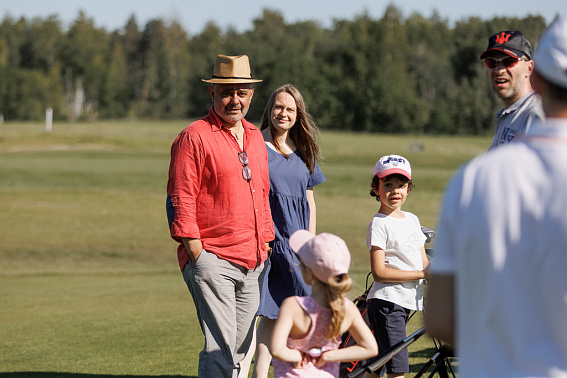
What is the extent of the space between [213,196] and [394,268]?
1108mm

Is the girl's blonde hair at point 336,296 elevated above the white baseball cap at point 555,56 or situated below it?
below

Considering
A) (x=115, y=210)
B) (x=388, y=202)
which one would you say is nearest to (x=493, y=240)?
(x=388, y=202)

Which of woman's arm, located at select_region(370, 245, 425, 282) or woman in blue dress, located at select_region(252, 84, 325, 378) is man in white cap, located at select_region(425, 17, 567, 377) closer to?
woman's arm, located at select_region(370, 245, 425, 282)

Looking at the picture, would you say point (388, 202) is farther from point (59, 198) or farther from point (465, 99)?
Answer: point (465, 99)

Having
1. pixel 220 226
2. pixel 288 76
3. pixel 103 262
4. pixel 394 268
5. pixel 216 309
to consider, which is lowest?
pixel 103 262

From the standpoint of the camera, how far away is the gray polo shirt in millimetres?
3627

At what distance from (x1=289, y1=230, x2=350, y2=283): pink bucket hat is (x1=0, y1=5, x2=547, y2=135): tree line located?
80205 millimetres

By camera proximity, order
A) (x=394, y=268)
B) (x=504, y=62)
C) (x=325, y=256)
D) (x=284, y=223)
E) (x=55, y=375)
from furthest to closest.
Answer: (x=55, y=375)
(x=284, y=223)
(x=394, y=268)
(x=504, y=62)
(x=325, y=256)

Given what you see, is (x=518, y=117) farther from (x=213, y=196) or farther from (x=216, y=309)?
(x=216, y=309)

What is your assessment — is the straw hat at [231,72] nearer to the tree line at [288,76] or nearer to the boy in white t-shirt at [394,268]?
the boy in white t-shirt at [394,268]

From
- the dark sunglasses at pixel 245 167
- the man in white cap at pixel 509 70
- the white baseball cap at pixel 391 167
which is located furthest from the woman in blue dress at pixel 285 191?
the man in white cap at pixel 509 70

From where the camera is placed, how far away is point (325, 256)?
3.01 meters

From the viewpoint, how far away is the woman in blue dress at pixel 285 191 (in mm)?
5055

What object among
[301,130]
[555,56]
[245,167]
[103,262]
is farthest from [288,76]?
[555,56]
